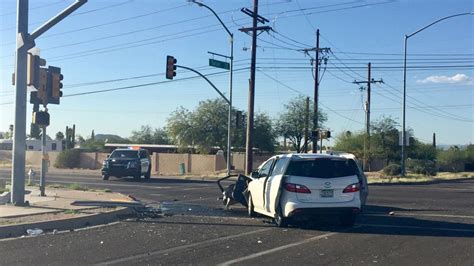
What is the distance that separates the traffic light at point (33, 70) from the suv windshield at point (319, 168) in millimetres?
7427

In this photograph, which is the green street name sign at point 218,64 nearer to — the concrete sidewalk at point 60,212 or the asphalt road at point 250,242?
the concrete sidewalk at point 60,212

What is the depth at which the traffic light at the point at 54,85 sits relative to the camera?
1720cm

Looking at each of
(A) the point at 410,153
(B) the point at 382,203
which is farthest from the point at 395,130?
(B) the point at 382,203

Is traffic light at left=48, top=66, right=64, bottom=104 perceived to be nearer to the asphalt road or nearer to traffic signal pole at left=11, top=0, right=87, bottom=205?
traffic signal pole at left=11, top=0, right=87, bottom=205

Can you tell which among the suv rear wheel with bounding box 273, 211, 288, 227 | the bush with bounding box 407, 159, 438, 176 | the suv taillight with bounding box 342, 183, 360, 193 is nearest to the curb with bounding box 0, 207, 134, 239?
the suv rear wheel with bounding box 273, 211, 288, 227

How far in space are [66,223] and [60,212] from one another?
5.55 feet

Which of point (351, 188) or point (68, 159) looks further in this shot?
point (68, 159)

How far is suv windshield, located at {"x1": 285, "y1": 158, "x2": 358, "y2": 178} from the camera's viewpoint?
42.7 ft

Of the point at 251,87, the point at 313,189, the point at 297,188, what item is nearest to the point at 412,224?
the point at 313,189

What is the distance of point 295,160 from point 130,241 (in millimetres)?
4034

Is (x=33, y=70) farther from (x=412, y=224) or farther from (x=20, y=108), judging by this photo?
(x=412, y=224)

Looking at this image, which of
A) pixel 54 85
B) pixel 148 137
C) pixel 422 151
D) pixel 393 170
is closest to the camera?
pixel 54 85

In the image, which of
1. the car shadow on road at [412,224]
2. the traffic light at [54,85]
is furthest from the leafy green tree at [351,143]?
the traffic light at [54,85]

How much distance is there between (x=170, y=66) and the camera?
32.7m
